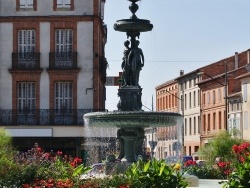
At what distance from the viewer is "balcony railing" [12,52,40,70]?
52594 millimetres

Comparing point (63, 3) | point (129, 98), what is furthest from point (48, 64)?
point (129, 98)

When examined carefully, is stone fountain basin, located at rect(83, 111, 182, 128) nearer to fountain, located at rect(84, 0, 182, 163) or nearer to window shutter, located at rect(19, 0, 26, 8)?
fountain, located at rect(84, 0, 182, 163)

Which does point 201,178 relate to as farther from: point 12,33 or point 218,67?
point 218,67

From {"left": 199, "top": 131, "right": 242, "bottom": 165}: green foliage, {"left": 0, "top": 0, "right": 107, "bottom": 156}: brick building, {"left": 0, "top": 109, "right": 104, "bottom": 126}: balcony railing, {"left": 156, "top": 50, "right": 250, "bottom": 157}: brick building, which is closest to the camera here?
{"left": 0, "top": 109, "right": 104, "bottom": 126}: balcony railing

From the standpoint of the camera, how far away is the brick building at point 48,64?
171 feet

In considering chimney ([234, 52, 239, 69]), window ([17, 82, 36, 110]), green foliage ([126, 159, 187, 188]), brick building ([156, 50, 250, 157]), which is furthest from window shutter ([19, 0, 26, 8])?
chimney ([234, 52, 239, 69])

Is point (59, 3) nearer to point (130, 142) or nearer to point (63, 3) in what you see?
point (63, 3)

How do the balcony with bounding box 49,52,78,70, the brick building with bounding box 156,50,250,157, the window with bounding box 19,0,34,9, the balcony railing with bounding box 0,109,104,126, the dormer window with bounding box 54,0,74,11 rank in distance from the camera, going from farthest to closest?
the brick building with bounding box 156,50,250,157 → the window with bounding box 19,0,34,9 → the dormer window with bounding box 54,0,74,11 → the balcony with bounding box 49,52,78,70 → the balcony railing with bounding box 0,109,104,126

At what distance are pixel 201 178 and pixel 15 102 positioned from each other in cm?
2433

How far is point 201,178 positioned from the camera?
29.8 m

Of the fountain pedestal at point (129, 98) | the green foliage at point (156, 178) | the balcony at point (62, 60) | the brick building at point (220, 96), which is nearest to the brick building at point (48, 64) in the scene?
the balcony at point (62, 60)

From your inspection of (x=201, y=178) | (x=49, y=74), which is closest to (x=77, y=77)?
(x=49, y=74)

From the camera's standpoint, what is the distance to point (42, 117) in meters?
52.0

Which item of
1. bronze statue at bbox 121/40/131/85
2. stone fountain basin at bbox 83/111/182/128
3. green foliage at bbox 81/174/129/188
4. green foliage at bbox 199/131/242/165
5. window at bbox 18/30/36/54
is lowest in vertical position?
green foliage at bbox 199/131/242/165
